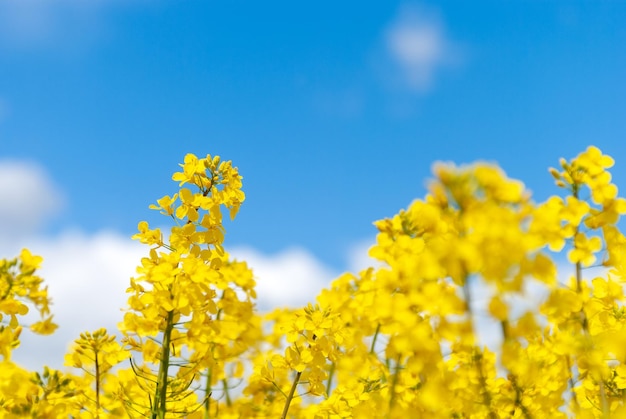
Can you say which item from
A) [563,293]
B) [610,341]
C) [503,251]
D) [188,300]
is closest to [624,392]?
[610,341]

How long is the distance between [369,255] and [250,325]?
2.19 m

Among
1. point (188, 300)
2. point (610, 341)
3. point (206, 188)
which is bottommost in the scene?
point (610, 341)

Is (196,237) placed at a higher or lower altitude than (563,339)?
higher

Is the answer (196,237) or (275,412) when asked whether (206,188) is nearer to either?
(196,237)

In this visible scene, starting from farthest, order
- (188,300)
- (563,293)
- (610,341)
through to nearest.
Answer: (188,300) < (610,341) < (563,293)

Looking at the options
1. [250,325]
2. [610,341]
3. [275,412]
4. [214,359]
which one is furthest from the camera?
[250,325]

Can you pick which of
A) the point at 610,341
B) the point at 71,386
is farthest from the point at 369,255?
the point at 71,386

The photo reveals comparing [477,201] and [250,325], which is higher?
[250,325]

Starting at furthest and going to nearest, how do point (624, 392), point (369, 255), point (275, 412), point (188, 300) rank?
1. point (275, 412)
2. point (624, 392)
3. point (188, 300)
4. point (369, 255)

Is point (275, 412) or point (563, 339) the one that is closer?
point (563, 339)

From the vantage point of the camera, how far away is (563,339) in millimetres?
2311

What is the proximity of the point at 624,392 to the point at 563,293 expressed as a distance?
1.67m

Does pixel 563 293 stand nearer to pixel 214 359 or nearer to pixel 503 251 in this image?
pixel 503 251

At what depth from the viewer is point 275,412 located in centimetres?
421
